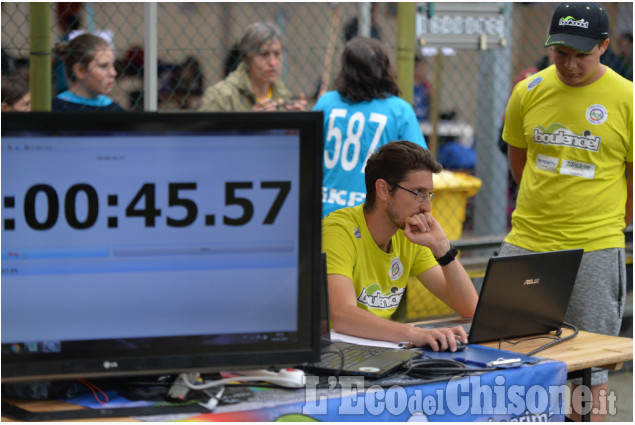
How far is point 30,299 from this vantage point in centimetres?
193

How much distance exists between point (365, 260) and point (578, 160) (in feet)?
4.33

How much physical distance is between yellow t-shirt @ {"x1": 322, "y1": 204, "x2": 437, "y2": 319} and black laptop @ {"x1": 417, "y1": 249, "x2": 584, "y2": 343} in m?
0.23

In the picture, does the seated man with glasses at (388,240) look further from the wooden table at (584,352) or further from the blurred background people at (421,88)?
the blurred background people at (421,88)

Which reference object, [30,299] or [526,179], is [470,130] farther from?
[30,299]

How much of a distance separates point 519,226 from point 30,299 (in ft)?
8.94

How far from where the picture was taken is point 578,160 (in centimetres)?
386

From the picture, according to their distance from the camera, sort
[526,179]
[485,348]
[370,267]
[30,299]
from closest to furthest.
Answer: [30,299] → [485,348] → [370,267] → [526,179]

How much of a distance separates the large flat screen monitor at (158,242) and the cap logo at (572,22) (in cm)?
209

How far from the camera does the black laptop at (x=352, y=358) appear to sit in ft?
7.61

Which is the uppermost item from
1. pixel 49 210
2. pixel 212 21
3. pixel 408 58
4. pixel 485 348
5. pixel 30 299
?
pixel 212 21

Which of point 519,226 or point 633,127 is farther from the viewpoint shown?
point 519,226

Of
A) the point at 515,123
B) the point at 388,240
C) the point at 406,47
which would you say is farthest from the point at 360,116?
the point at 388,240

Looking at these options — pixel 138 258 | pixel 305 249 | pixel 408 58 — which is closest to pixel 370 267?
pixel 305 249

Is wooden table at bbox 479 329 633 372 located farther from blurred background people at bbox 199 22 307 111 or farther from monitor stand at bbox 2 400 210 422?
blurred background people at bbox 199 22 307 111
